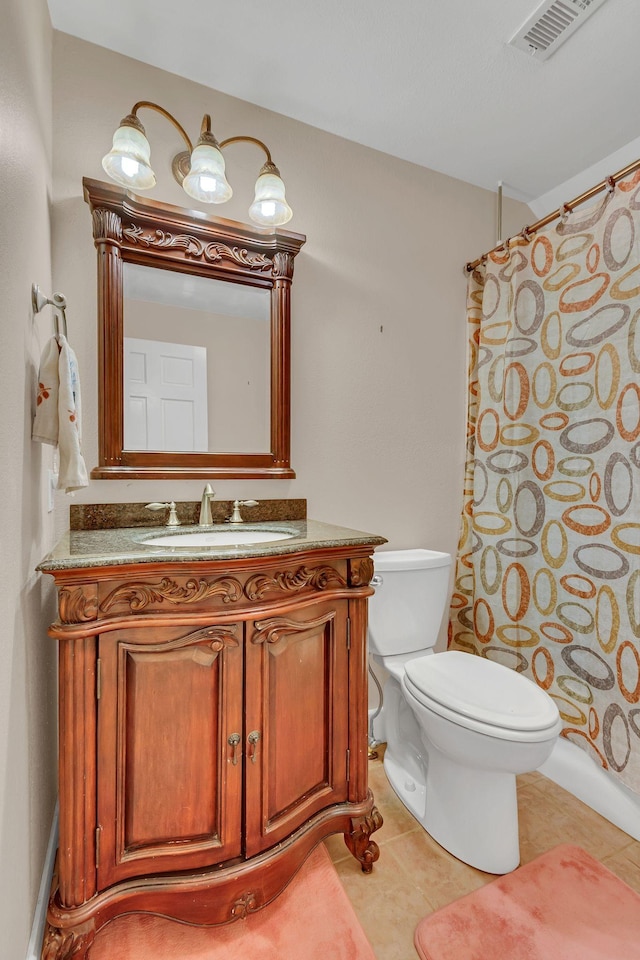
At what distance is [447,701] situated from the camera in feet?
4.28

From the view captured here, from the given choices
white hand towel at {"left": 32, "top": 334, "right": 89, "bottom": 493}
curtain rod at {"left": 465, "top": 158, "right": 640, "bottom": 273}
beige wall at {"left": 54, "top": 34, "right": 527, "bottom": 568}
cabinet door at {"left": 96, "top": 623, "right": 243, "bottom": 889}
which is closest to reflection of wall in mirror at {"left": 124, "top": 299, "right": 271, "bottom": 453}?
beige wall at {"left": 54, "top": 34, "right": 527, "bottom": 568}

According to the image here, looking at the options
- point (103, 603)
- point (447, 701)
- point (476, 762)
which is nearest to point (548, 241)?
point (447, 701)

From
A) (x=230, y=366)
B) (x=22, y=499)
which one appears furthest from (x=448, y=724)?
(x=230, y=366)

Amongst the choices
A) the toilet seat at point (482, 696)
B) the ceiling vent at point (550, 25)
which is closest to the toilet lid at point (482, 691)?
the toilet seat at point (482, 696)

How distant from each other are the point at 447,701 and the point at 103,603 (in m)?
0.97

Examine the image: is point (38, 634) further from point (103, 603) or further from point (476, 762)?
point (476, 762)

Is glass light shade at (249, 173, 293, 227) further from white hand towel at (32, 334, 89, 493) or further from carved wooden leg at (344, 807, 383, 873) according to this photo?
carved wooden leg at (344, 807, 383, 873)

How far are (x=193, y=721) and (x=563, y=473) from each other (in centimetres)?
149

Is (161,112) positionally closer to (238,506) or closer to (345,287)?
(345,287)

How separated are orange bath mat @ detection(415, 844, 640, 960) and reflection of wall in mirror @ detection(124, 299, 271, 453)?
145cm

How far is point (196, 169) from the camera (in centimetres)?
141

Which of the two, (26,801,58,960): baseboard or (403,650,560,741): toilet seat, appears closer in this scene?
(26,801,58,960): baseboard

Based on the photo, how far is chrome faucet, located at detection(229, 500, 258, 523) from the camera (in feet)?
5.18

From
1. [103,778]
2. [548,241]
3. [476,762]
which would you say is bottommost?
[476,762]
